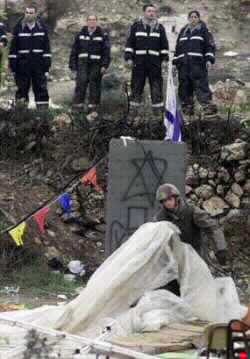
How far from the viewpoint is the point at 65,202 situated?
1440cm

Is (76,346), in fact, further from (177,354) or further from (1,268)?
(1,268)

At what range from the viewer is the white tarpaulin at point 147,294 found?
29.4ft

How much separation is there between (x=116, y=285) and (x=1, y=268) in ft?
13.7

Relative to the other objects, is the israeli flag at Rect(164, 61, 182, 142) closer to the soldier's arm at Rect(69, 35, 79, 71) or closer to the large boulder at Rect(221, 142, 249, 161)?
the large boulder at Rect(221, 142, 249, 161)

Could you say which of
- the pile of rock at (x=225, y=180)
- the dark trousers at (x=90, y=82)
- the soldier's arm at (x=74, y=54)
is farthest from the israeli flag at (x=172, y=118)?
the soldier's arm at (x=74, y=54)

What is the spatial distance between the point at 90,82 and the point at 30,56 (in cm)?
103

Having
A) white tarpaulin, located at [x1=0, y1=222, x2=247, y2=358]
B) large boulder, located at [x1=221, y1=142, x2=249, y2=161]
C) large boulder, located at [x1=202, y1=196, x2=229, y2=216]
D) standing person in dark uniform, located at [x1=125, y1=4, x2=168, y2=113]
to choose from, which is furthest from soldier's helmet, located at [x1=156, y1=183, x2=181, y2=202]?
standing person in dark uniform, located at [x1=125, y1=4, x2=168, y2=113]

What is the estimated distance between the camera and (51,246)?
556 inches

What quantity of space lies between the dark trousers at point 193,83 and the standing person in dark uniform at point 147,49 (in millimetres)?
361

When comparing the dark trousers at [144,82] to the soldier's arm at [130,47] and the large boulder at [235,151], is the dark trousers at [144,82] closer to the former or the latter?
the soldier's arm at [130,47]

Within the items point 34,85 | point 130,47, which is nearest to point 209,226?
point 130,47

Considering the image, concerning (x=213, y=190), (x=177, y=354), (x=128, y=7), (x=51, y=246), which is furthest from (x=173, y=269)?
(x=128, y=7)

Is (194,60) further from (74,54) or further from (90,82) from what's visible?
(74,54)

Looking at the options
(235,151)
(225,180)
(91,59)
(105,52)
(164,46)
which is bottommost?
(225,180)
